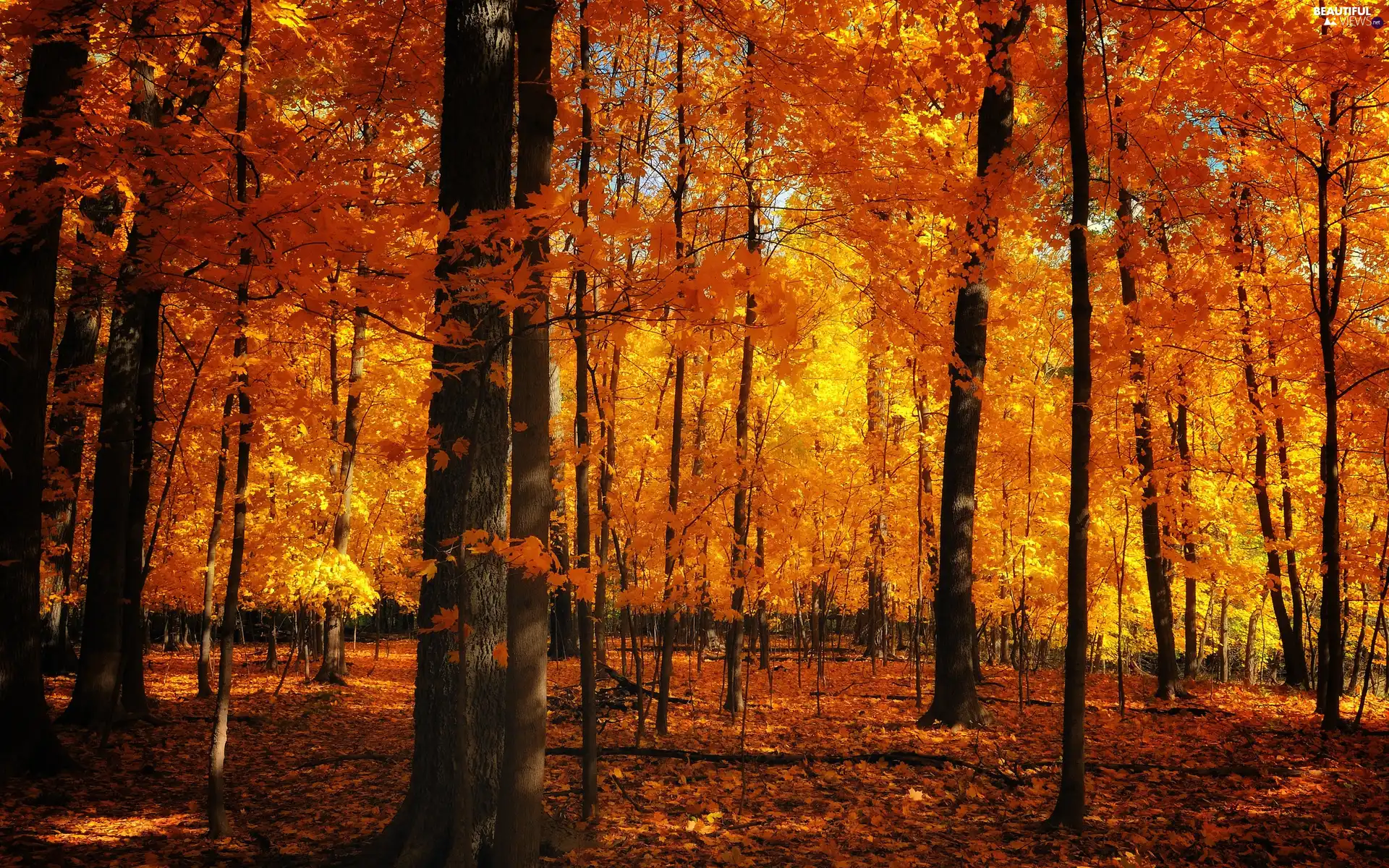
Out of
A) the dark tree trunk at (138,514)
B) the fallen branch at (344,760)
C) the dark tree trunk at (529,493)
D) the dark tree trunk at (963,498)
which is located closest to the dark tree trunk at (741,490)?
the dark tree trunk at (963,498)

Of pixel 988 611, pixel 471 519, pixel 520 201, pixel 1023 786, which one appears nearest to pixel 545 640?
pixel 471 519

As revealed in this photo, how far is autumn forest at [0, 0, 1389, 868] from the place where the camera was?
4.31m

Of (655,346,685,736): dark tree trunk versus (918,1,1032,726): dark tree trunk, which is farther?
(918,1,1032,726): dark tree trunk

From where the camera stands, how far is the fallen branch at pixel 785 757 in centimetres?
686

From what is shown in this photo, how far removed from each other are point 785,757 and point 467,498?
426 cm

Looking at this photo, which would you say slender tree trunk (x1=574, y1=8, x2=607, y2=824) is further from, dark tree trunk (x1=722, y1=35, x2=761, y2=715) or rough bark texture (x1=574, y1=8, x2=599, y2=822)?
dark tree trunk (x1=722, y1=35, x2=761, y2=715)

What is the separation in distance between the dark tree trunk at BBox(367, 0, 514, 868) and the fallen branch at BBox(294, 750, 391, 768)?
3244 millimetres

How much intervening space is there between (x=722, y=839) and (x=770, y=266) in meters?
6.24

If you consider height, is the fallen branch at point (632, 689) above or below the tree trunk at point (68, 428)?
below

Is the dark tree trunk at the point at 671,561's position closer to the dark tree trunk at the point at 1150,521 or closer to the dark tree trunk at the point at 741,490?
the dark tree trunk at the point at 741,490

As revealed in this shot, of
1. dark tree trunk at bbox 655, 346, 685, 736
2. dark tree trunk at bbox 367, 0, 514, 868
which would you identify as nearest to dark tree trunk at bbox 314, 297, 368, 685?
dark tree trunk at bbox 655, 346, 685, 736

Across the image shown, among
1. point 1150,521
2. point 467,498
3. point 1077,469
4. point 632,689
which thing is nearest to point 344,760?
point 632,689

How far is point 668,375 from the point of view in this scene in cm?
891

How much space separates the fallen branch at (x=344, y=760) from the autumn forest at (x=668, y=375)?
4.4 inches
